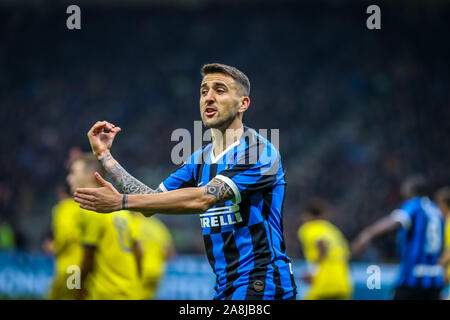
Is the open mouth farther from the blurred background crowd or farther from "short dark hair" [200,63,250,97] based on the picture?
the blurred background crowd

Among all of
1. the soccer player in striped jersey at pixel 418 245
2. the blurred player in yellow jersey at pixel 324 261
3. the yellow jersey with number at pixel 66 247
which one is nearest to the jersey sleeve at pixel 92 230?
the yellow jersey with number at pixel 66 247

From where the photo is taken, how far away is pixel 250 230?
4227 mm

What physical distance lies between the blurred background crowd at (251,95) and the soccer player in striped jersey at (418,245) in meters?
5.58

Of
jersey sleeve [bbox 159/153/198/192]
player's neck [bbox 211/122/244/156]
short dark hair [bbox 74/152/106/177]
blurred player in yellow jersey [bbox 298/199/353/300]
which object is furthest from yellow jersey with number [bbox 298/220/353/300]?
player's neck [bbox 211/122/244/156]

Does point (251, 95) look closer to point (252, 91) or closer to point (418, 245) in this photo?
point (252, 91)

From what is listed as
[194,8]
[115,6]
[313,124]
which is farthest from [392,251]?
[115,6]

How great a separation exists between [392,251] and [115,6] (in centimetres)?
1502

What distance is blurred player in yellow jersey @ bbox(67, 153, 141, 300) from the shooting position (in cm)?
663

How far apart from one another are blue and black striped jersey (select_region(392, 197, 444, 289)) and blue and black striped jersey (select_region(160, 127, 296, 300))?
4508 mm

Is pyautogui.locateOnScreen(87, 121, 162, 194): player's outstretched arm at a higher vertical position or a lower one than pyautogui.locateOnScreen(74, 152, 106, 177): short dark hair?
lower

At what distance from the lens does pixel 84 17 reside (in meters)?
23.8

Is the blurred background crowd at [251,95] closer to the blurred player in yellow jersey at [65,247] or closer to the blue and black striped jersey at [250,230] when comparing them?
the blurred player in yellow jersey at [65,247]

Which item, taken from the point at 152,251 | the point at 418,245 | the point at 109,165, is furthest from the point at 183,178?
the point at 152,251

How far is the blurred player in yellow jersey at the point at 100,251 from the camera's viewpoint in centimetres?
663
